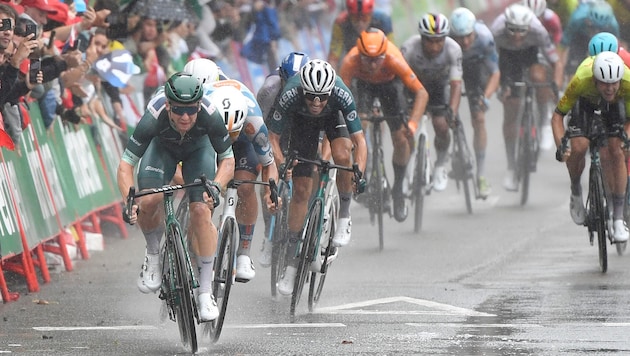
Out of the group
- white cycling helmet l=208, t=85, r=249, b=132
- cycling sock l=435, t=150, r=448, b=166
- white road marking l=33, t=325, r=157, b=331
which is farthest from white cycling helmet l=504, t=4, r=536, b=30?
white road marking l=33, t=325, r=157, b=331

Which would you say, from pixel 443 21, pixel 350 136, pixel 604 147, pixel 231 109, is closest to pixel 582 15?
pixel 443 21

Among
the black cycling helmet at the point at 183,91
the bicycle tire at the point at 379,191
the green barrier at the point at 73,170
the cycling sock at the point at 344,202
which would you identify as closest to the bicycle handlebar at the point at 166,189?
the black cycling helmet at the point at 183,91

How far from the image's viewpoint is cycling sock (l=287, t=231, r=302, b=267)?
41.4 feet

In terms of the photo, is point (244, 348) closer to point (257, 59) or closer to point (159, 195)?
point (159, 195)

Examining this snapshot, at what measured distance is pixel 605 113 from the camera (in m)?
14.2

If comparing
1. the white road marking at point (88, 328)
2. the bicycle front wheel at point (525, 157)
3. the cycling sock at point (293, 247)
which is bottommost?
the bicycle front wheel at point (525, 157)

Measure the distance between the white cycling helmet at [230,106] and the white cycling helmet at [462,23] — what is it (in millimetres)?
8007

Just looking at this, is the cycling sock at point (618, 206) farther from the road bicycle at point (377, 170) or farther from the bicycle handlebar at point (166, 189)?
the bicycle handlebar at point (166, 189)

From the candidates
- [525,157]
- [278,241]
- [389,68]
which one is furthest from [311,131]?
[525,157]

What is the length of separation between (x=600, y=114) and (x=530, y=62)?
20.9 feet

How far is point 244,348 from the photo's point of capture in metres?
10.5

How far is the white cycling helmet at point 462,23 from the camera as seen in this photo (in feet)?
63.6

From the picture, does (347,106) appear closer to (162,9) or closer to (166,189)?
(166,189)

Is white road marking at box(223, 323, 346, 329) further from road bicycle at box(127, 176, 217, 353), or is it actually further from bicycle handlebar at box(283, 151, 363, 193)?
bicycle handlebar at box(283, 151, 363, 193)
